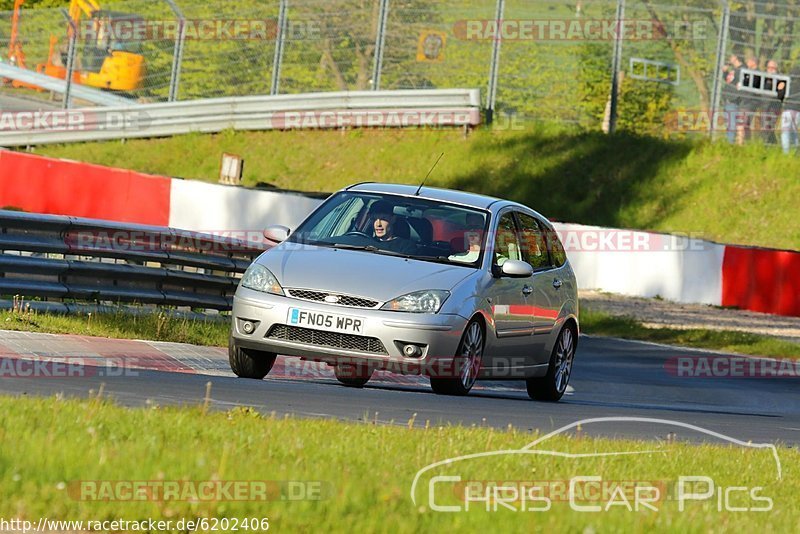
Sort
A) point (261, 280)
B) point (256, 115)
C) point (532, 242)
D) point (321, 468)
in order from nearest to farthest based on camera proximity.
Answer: point (321, 468), point (261, 280), point (532, 242), point (256, 115)

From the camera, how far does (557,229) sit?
25.0 metres

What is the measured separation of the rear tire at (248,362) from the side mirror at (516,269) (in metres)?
1.85

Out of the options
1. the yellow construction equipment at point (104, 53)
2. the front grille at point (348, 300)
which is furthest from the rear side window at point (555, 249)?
the yellow construction equipment at point (104, 53)

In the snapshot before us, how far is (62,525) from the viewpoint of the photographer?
4.86 meters

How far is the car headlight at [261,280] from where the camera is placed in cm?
1054

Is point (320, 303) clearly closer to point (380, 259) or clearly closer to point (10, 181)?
point (380, 259)

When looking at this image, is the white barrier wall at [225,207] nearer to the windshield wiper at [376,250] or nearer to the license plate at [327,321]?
the windshield wiper at [376,250]

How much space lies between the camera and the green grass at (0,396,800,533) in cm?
506

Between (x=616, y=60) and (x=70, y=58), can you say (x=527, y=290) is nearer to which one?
(x=616, y=60)

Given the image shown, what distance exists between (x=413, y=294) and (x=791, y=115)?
67.1ft

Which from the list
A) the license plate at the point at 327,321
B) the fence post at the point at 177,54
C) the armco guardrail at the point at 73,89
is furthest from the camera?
the armco guardrail at the point at 73,89

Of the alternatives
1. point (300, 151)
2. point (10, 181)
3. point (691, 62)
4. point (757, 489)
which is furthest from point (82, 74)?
point (757, 489)

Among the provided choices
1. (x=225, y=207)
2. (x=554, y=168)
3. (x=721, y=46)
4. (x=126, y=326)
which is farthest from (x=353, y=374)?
(x=554, y=168)

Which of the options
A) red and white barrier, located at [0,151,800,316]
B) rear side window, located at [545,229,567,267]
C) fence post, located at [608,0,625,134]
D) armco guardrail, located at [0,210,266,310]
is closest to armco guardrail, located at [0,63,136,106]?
red and white barrier, located at [0,151,800,316]
